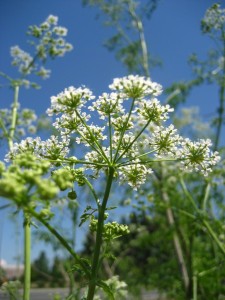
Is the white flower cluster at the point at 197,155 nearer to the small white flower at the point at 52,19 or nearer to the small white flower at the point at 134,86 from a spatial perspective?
the small white flower at the point at 134,86

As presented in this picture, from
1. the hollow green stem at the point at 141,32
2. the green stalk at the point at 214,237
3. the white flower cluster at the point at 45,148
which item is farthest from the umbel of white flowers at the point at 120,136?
the hollow green stem at the point at 141,32

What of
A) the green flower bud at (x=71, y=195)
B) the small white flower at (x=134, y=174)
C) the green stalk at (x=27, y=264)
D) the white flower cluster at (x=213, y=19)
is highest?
the white flower cluster at (x=213, y=19)

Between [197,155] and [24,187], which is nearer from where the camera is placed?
[24,187]

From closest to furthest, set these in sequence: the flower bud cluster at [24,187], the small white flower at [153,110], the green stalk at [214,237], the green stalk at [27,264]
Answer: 1. the flower bud cluster at [24,187]
2. the small white flower at [153,110]
3. the green stalk at [27,264]
4. the green stalk at [214,237]

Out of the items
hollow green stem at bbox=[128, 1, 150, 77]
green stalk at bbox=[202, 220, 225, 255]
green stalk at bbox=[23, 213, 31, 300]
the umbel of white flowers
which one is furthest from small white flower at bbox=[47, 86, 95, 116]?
hollow green stem at bbox=[128, 1, 150, 77]

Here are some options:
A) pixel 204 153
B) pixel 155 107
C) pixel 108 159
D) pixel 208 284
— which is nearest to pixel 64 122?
pixel 108 159

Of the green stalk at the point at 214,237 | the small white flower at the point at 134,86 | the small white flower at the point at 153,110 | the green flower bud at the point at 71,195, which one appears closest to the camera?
the green flower bud at the point at 71,195

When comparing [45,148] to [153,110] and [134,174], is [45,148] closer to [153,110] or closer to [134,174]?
[134,174]

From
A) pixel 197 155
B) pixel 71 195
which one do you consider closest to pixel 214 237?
pixel 197 155

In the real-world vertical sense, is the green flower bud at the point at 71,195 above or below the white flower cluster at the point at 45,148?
below

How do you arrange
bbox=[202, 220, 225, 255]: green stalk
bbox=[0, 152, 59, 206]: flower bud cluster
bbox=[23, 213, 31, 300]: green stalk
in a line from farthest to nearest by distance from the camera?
bbox=[202, 220, 225, 255]: green stalk
bbox=[23, 213, 31, 300]: green stalk
bbox=[0, 152, 59, 206]: flower bud cluster

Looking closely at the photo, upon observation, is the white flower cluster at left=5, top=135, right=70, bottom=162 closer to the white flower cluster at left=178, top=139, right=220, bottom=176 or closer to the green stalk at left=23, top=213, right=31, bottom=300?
the green stalk at left=23, top=213, right=31, bottom=300
